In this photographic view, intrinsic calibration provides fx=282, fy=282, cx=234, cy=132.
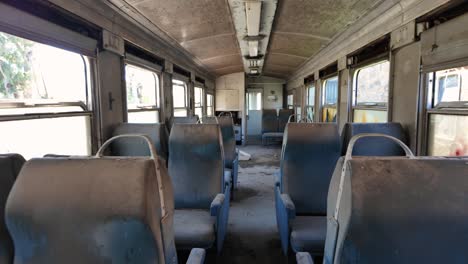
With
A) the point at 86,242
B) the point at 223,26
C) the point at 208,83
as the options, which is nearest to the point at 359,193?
the point at 86,242

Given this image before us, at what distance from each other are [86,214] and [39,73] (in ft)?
4.83

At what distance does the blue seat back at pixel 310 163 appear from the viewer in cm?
233

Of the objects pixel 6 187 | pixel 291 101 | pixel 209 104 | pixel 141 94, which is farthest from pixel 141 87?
pixel 291 101

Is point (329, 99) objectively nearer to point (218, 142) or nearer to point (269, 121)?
point (269, 121)

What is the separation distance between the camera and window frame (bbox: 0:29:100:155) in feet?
5.43

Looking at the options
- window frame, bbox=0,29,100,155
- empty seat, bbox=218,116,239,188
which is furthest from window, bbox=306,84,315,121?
window frame, bbox=0,29,100,155

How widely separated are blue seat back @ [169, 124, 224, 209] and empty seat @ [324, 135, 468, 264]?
160 cm

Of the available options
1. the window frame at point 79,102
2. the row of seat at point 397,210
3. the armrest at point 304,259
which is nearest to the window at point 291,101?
the window frame at point 79,102

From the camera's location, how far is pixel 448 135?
6.72ft

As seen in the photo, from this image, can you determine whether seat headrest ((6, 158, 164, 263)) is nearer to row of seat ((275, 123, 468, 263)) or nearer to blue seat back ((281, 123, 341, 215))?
row of seat ((275, 123, 468, 263))

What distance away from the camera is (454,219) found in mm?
878

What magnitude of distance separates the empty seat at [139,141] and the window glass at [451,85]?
7.67 feet

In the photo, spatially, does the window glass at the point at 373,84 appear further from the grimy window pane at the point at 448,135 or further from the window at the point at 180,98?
the window at the point at 180,98

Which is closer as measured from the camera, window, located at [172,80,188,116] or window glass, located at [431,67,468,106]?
window glass, located at [431,67,468,106]
